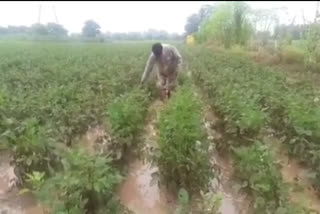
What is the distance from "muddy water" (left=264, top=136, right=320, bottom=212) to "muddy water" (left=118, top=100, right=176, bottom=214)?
41.3 inches

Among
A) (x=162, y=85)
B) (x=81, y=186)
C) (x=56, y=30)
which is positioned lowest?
(x=162, y=85)

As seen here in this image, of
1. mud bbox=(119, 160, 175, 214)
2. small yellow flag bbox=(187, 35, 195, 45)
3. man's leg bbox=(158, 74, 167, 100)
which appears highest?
man's leg bbox=(158, 74, 167, 100)

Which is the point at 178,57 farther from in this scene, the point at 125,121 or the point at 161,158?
the point at 161,158

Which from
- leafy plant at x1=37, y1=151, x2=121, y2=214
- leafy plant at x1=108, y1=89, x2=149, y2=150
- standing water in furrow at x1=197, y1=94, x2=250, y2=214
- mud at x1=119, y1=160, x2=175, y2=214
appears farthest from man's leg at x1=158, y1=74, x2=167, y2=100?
leafy plant at x1=37, y1=151, x2=121, y2=214

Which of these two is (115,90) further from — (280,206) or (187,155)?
(280,206)

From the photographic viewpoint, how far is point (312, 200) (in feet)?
12.8

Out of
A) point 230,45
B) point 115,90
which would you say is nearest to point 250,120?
point 115,90

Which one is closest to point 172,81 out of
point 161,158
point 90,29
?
point 161,158

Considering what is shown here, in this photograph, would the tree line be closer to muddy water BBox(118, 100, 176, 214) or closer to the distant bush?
muddy water BBox(118, 100, 176, 214)

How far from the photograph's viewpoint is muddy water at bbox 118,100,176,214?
388cm

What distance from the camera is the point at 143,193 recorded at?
418cm

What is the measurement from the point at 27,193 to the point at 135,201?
94 cm

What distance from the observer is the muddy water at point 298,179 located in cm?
376

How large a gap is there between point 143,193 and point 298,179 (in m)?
1.43
